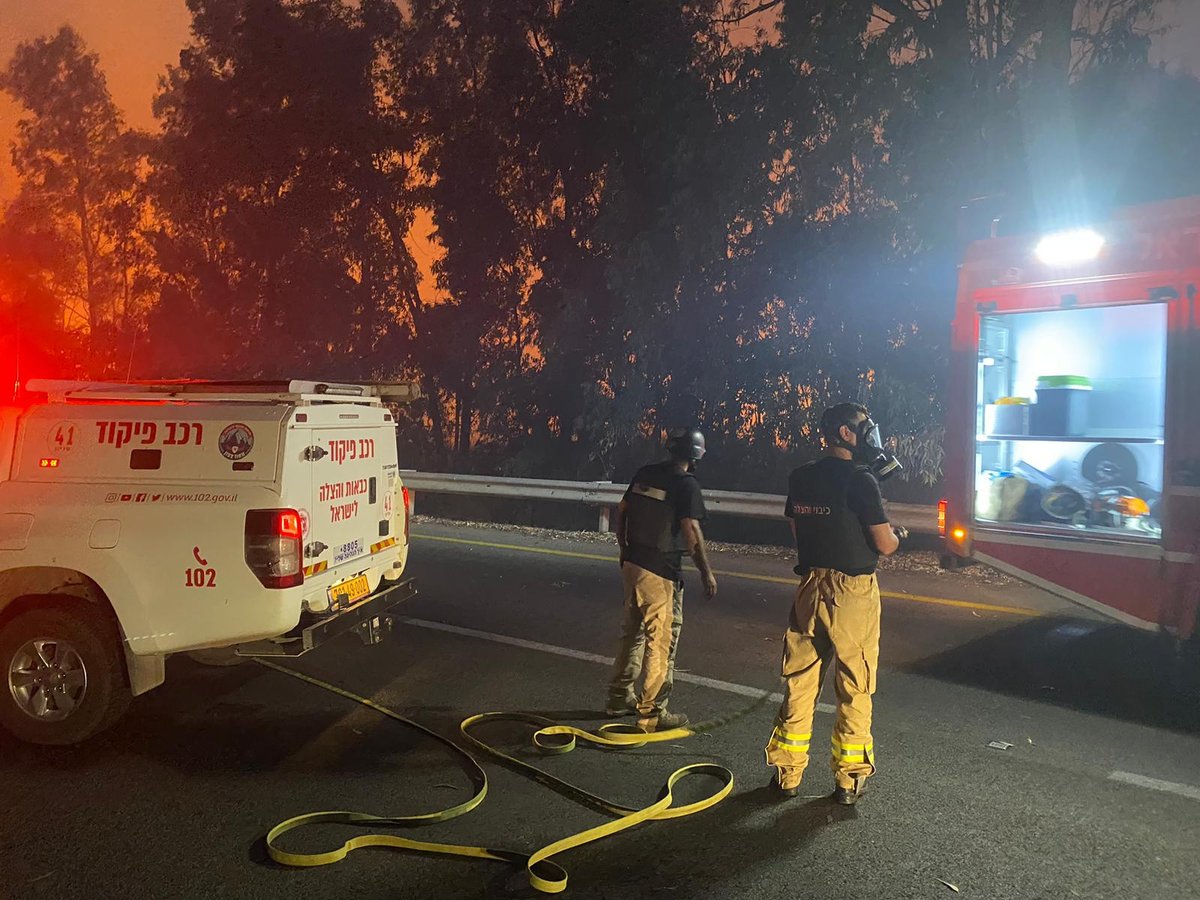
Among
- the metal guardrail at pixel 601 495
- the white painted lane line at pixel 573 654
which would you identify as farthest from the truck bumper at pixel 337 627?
the metal guardrail at pixel 601 495

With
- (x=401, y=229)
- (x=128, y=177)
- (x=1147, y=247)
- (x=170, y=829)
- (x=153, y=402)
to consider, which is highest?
(x=128, y=177)

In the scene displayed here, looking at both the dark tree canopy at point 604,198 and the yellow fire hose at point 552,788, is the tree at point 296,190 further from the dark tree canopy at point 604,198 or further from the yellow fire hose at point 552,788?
the yellow fire hose at point 552,788

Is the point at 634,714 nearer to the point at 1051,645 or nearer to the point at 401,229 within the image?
the point at 1051,645

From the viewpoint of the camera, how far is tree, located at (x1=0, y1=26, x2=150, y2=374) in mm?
29250

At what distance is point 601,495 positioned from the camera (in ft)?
41.1

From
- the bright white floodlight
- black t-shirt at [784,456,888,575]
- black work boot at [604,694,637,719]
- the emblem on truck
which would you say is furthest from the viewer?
the bright white floodlight

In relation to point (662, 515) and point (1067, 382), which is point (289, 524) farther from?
point (1067, 382)

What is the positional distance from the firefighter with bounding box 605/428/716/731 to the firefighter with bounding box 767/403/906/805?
76cm

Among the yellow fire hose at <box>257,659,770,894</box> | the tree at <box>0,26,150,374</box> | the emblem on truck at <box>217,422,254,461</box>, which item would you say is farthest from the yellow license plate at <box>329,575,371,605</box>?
the tree at <box>0,26,150,374</box>

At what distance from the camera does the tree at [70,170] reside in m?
29.2

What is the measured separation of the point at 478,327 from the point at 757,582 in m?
12.9

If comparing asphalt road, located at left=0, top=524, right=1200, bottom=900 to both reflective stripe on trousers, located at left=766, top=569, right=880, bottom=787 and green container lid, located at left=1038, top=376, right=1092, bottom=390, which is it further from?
green container lid, located at left=1038, top=376, right=1092, bottom=390

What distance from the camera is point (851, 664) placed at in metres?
4.14

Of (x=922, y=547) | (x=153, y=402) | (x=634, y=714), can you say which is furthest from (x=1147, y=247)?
(x=922, y=547)
